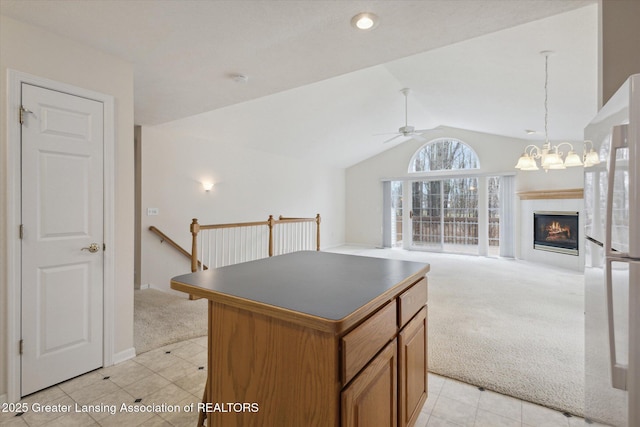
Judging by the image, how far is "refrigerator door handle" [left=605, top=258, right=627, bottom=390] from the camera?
967 mm

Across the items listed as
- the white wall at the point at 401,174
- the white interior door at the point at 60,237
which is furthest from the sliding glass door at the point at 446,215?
the white interior door at the point at 60,237

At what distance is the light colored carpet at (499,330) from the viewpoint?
2.24 metres

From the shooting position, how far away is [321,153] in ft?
26.1

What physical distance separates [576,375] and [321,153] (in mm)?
6633

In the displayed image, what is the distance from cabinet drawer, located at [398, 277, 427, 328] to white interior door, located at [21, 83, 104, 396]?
2348 mm

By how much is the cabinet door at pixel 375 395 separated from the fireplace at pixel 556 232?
22.0 feet

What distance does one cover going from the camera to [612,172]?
1.01 meters

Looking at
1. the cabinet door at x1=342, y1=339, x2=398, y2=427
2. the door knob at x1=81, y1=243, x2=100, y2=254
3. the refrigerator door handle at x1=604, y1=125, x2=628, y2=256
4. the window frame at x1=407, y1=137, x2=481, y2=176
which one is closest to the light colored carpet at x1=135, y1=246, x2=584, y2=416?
the door knob at x1=81, y1=243, x2=100, y2=254

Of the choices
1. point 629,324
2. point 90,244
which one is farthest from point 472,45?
point 90,244

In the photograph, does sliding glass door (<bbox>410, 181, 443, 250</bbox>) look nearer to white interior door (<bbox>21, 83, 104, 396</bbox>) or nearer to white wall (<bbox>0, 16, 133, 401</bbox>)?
white wall (<bbox>0, 16, 133, 401</bbox>)

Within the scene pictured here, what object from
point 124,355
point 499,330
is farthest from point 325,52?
point 499,330

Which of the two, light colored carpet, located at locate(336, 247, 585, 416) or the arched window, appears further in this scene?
the arched window

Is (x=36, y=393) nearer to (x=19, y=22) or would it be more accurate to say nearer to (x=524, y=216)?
(x=19, y=22)

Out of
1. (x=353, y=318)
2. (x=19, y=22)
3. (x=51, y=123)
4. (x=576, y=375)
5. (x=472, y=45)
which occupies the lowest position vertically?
(x=576, y=375)
